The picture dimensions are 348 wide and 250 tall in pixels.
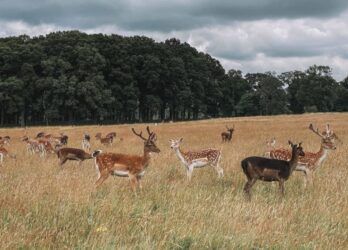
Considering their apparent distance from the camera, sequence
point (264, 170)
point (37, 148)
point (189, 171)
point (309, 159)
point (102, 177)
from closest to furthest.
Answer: point (264, 170)
point (102, 177)
point (309, 159)
point (189, 171)
point (37, 148)

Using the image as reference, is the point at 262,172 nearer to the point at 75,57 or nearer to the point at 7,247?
the point at 7,247

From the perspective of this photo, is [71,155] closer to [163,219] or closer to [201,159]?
[201,159]

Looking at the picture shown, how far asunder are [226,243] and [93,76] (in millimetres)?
59487

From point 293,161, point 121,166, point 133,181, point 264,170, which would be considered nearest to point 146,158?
point 121,166

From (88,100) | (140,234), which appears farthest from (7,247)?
(88,100)

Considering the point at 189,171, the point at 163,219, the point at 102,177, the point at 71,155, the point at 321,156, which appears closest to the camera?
the point at 163,219

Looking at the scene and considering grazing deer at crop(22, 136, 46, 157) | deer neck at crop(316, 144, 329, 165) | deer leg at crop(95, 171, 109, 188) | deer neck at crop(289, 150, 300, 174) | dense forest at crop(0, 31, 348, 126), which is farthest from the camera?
dense forest at crop(0, 31, 348, 126)

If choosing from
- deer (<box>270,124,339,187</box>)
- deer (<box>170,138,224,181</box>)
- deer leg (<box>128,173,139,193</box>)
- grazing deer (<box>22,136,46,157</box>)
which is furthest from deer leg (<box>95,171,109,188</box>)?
grazing deer (<box>22,136,46,157</box>)

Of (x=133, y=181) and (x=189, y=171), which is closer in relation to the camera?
(x=133, y=181)

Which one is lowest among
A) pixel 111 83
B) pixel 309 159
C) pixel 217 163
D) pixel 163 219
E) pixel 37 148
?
pixel 37 148

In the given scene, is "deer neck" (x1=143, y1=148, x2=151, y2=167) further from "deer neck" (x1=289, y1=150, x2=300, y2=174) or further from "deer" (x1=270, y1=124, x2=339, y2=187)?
"deer" (x1=270, y1=124, x2=339, y2=187)

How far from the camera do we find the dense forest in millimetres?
60906

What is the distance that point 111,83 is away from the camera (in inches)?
2744

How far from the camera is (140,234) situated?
555 cm
